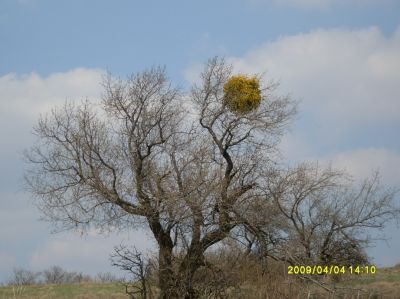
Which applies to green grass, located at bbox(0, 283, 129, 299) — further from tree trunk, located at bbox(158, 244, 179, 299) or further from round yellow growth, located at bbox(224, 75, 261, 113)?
round yellow growth, located at bbox(224, 75, 261, 113)

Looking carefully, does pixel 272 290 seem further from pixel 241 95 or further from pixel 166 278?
pixel 241 95

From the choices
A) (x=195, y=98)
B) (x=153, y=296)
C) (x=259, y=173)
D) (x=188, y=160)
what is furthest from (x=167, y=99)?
(x=153, y=296)

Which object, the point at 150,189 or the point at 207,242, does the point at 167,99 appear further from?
the point at 207,242

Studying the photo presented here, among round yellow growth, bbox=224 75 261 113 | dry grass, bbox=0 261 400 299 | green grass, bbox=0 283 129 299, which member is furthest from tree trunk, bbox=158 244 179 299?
round yellow growth, bbox=224 75 261 113

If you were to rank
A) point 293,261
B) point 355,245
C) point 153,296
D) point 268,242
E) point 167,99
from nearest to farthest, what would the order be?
point 153,296 → point 293,261 → point 268,242 → point 167,99 → point 355,245

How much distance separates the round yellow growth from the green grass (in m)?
7.06

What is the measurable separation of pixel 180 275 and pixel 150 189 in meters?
2.84

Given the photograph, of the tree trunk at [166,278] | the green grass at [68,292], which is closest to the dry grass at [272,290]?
the green grass at [68,292]

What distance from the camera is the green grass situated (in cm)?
1789

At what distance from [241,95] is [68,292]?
942 centimetres

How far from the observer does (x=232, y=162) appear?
1655 centimetres

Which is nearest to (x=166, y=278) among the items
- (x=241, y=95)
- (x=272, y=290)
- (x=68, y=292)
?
(x=272, y=290)

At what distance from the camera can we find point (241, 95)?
1702cm

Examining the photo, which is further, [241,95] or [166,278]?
[241,95]
